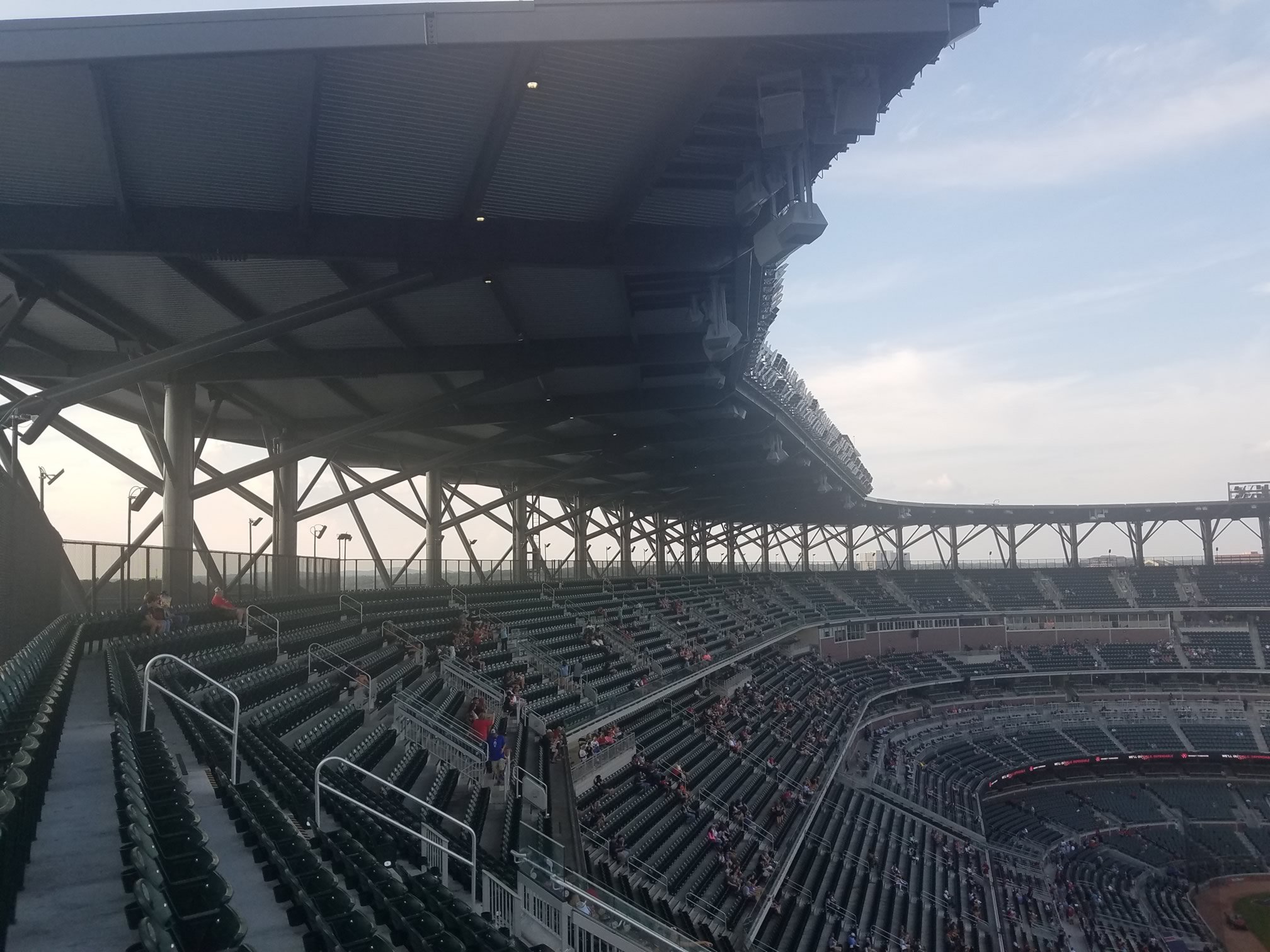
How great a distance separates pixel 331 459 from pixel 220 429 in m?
3.24

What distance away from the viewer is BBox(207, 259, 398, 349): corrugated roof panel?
13500mm

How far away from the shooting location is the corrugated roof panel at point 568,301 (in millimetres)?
14555

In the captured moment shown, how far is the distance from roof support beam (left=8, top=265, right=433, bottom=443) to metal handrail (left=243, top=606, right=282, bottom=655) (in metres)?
4.74

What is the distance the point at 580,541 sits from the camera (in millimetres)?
48625

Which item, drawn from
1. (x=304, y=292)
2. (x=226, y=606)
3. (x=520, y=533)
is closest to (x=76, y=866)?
(x=304, y=292)

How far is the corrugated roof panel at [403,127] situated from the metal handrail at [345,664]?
294 inches

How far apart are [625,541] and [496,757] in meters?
42.0

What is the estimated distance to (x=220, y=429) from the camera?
85.0ft

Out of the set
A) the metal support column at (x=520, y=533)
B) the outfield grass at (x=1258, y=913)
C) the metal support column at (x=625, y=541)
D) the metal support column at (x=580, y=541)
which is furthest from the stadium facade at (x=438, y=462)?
the metal support column at (x=625, y=541)

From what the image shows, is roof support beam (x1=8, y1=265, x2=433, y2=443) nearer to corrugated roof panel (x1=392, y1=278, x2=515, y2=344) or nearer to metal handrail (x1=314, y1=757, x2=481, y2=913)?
corrugated roof panel (x1=392, y1=278, x2=515, y2=344)

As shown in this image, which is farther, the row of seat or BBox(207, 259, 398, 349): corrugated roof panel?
BBox(207, 259, 398, 349): corrugated roof panel

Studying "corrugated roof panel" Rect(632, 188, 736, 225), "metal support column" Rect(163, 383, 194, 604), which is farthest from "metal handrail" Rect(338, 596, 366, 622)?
"corrugated roof panel" Rect(632, 188, 736, 225)

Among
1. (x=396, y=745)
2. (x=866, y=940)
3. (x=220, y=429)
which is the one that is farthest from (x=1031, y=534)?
(x=396, y=745)

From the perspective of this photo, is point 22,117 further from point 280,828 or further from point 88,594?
point 88,594
